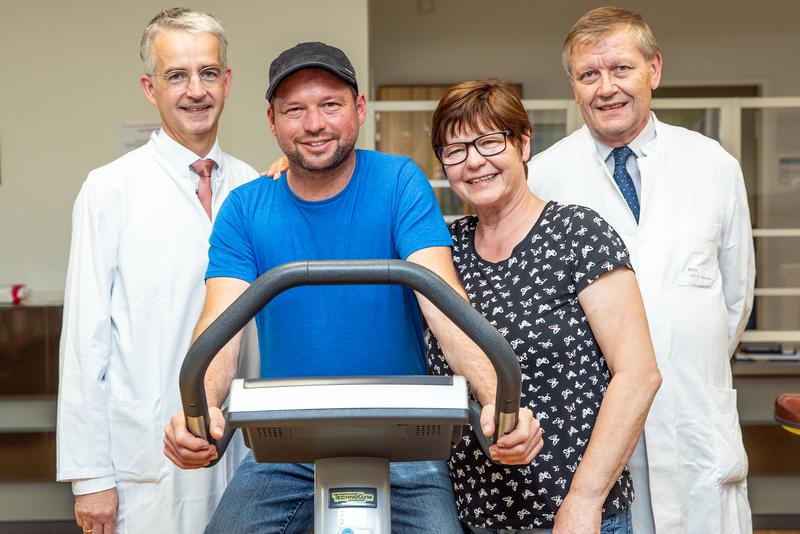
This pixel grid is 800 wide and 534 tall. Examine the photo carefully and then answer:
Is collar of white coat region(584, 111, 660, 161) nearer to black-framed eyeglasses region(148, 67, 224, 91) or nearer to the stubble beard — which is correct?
the stubble beard

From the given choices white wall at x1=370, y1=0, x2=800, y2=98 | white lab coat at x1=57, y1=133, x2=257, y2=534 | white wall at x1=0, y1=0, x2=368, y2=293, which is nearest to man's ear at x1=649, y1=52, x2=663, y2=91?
white lab coat at x1=57, y1=133, x2=257, y2=534

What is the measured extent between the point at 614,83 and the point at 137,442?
4.36 feet

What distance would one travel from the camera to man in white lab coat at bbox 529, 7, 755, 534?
6.25ft

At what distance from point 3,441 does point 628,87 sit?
10.5ft

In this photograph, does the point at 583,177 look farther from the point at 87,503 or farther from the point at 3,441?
the point at 3,441

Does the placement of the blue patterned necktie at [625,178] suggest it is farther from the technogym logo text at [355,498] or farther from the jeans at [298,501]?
the technogym logo text at [355,498]

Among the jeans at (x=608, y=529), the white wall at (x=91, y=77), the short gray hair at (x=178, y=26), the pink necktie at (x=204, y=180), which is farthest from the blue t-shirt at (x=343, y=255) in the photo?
the white wall at (x=91, y=77)

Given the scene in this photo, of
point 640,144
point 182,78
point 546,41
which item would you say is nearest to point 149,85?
point 182,78

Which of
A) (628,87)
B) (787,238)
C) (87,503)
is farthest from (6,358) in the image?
(787,238)

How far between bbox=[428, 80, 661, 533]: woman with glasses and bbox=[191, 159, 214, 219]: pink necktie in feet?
2.54

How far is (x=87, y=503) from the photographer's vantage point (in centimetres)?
190

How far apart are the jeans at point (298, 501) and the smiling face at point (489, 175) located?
49cm

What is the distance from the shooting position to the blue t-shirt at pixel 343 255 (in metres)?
1.53

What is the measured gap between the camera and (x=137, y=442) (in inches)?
76.1
